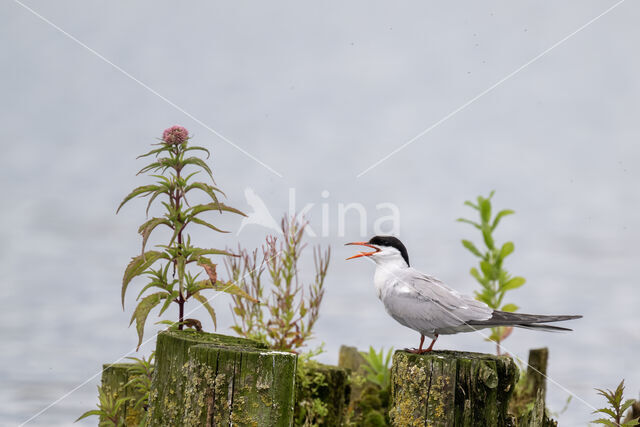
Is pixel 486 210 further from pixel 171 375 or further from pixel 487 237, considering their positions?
pixel 171 375

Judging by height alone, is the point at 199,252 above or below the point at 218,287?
above

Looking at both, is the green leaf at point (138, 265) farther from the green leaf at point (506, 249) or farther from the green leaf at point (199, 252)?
the green leaf at point (506, 249)

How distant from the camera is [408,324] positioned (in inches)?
223

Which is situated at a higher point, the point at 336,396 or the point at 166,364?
the point at 166,364

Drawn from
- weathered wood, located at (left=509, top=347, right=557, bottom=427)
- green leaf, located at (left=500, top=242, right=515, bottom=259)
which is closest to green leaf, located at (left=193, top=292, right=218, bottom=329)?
green leaf, located at (left=500, top=242, right=515, bottom=259)

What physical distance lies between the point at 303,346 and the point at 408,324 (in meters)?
2.61

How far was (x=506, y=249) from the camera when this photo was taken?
9133mm

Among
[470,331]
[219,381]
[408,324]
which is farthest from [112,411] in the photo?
[470,331]

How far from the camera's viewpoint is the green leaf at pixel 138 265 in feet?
16.9

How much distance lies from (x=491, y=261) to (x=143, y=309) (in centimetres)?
571

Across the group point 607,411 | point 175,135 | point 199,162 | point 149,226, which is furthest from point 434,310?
point 175,135

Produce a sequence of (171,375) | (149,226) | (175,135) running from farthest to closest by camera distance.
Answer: (175,135)
(149,226)
(171,375)

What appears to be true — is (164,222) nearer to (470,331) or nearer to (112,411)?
(112,411)

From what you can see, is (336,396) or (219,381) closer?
(219,381)
